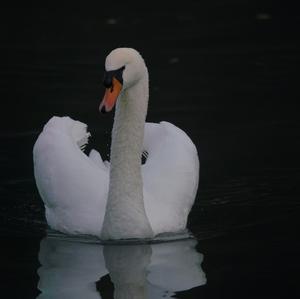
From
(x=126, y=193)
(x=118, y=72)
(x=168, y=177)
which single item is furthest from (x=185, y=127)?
(x=118, y=72)

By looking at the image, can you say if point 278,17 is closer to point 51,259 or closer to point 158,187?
point 158,187

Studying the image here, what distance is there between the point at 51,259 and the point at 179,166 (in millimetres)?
1690

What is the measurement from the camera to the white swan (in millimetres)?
8594

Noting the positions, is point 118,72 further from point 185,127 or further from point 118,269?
point 185,127

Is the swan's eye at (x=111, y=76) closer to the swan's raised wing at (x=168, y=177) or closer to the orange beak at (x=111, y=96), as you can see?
the orange beak at (x=111, y=96)

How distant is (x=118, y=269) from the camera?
27.7ft

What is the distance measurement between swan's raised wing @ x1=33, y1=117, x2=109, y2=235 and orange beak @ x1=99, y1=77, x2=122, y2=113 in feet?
4.86

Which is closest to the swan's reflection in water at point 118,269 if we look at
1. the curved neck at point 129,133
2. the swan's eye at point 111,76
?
the curved neck at point 129,133

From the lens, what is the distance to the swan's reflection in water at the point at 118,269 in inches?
309

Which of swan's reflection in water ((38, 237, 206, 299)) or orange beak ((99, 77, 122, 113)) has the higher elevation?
orange beak ((99, 77, 122, 113))

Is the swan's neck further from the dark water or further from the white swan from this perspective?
the dark water

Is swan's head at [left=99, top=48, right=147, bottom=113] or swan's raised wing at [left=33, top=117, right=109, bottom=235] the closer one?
swan's head at [left=99, top=48, right=147, bottom=113]

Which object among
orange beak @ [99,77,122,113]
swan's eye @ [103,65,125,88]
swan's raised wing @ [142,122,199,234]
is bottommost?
swan's raised wing @ [142,122,199,234]

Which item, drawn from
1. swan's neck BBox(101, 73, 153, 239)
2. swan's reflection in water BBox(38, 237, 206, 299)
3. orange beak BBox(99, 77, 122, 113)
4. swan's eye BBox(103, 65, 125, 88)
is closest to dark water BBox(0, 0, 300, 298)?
swan's reflection in water BBox(38, 237, 206, 299)
